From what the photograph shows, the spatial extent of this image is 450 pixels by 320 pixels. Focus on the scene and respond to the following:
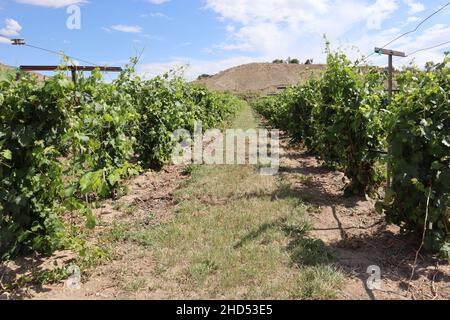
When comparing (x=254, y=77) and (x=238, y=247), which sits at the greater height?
(x=254, y=77)

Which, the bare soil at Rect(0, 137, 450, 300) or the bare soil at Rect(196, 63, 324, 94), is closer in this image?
the bare soil at Rect(0, 137, 450, 300)

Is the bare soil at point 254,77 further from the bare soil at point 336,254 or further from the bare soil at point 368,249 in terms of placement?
the bare soil at point 336,254

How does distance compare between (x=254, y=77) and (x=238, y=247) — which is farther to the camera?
(x=254, y=77)

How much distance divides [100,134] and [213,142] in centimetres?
646

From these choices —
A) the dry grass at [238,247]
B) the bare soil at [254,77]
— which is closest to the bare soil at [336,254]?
the dry grass at [238,247]

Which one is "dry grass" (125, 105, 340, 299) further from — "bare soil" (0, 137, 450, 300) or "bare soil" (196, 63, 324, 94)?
"bare soil" (196, 63, 324, 94)

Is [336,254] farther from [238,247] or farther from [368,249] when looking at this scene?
[238,247]

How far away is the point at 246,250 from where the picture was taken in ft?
12.5

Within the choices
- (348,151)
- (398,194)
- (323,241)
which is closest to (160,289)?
(323,241)

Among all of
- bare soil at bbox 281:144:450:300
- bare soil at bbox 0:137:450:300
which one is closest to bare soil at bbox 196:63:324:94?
bare soil at bbox 281:144:450:300

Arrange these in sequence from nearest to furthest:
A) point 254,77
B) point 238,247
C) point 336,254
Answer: point 336,254 < point 238,247 < point 254,77

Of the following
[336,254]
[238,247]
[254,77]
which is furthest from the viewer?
[254,77]

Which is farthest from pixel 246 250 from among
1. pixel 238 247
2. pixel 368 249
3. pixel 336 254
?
pixel 368 249

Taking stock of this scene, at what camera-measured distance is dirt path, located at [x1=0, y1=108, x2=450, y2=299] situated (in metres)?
3.17
